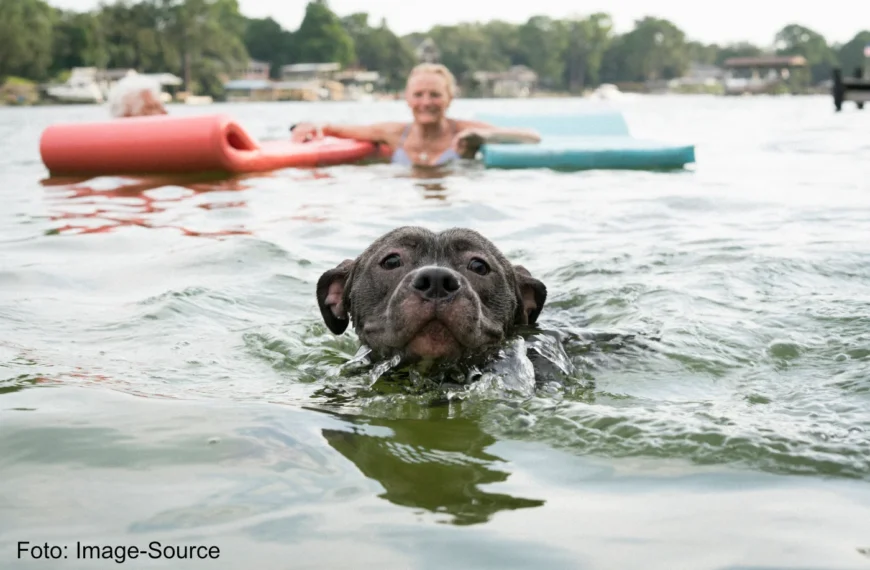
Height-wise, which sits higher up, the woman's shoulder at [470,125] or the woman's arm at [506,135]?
the woman's shoulder at [470,125]

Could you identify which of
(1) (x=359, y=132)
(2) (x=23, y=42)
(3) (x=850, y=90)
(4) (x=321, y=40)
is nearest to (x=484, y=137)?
(1) (x=359, y=132)

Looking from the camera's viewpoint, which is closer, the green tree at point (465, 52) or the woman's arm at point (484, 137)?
the woman's arm at point (484, 137)

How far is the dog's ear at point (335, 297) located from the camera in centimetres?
524

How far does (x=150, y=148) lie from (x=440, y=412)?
33.4ft

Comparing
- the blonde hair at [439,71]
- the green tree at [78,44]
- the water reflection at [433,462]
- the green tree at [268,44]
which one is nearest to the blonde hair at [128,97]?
the blonde hair at [439,71]

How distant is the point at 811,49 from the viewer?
18612 centimetres

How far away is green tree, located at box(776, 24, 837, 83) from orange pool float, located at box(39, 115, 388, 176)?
17886cm

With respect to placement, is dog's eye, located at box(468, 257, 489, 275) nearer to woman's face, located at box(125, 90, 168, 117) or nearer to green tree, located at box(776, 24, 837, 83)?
woman's face, located at box(125, 90, 168, 117)

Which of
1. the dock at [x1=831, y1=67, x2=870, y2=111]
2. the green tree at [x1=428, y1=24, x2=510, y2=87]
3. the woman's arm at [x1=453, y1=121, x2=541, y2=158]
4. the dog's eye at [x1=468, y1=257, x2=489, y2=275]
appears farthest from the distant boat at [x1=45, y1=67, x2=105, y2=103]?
the dog's eye at [x1=468, y1=257, x2=489, y2=275]

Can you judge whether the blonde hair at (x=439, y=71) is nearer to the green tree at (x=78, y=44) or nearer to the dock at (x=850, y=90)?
the dock at (x=850, y=90)

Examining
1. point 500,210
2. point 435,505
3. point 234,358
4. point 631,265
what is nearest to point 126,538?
point 435,505

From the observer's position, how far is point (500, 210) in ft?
34.4

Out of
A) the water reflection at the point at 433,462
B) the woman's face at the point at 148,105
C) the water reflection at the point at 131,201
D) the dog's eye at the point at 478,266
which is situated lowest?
the water reflection at the point at 433,462

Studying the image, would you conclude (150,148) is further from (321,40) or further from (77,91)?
(321,40)
